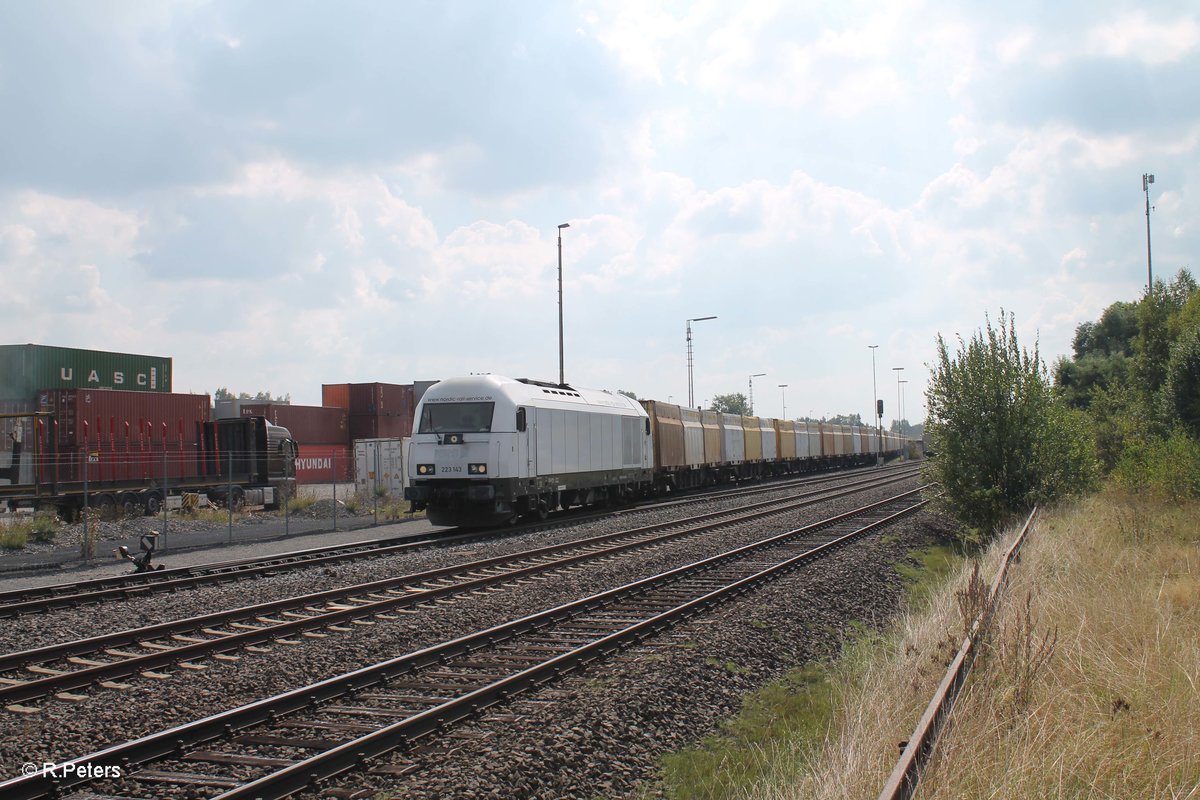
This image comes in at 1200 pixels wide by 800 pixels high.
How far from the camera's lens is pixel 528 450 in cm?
2086

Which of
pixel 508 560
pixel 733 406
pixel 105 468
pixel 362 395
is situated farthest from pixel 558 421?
pixel 733 406

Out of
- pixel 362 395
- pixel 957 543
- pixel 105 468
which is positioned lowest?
pixel 957 543

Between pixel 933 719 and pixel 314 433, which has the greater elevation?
pixel 314 433

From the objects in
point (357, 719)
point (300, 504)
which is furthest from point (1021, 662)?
point (300, 504)

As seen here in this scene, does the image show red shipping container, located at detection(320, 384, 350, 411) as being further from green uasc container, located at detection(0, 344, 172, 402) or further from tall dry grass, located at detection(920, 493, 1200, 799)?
tall dry grass, located at detection(920, 493, 1200, 799)

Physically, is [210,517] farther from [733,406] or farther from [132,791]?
[733,406]

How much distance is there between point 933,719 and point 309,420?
50692mm

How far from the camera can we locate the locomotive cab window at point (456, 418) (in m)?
20.2

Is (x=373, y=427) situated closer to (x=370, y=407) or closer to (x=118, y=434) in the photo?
(x=370, y=407)

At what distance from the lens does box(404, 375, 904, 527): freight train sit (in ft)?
65.5

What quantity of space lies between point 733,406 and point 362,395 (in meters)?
80.8

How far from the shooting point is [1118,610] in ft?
28.0

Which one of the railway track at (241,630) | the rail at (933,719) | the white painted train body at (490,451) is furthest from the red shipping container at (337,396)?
the rail at (933,719)

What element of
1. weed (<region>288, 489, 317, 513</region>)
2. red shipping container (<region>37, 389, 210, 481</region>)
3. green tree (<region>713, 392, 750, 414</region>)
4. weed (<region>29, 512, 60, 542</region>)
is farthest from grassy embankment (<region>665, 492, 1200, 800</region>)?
green tree (<region>713, 392, 750, 414</region>)
